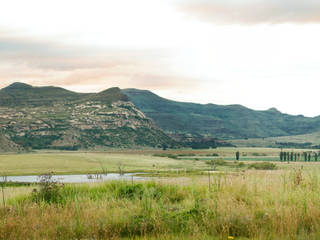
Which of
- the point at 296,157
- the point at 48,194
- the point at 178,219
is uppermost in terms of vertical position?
the point at 48,194

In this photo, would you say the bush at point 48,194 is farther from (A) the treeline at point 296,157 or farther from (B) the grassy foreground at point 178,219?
(A) the treeline at point 296,157

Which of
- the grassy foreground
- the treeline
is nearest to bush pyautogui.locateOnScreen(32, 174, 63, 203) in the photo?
the grassy foreground

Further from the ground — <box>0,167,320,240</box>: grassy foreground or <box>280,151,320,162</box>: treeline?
<box>0,167,320,240</box>: grassy foreground

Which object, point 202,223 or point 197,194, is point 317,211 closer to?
point 202,223

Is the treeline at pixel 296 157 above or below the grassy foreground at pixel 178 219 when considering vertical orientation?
below

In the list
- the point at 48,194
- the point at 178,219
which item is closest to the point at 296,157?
the point at 48,194

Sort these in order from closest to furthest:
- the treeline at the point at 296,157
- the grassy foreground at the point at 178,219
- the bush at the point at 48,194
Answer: the grassy foreground at the point at 178,219, the bush at the point at 48,194, the treeline at the point at 296,157

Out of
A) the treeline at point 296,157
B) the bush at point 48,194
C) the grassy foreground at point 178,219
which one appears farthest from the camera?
the treeline at point 296,157

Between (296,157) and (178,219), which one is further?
(296,157)

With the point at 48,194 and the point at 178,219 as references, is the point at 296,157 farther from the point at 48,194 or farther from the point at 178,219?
the point at 178,219

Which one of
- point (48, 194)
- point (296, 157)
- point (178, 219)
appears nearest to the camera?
point (178, 219)

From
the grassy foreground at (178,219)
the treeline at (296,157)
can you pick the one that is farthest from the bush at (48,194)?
the treeline at (296,157)

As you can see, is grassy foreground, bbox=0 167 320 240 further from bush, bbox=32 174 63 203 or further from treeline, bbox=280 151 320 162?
treeline, bbox=280 151 320 162

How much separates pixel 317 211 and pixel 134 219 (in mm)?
5796
